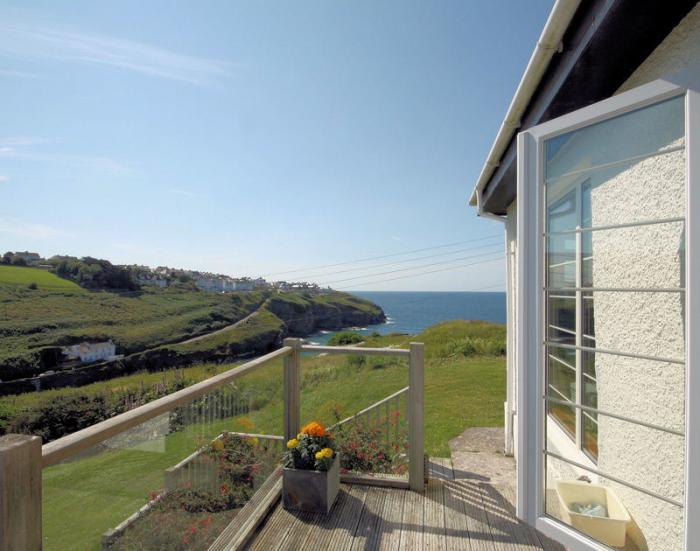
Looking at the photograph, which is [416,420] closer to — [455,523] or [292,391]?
[455,523]

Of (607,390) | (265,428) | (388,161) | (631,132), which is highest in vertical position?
(388,161)

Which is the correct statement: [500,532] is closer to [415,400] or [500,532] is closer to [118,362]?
[415,400]

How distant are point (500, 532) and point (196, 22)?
21.7 feet

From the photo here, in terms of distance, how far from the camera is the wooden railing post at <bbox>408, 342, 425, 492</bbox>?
2.77 meters

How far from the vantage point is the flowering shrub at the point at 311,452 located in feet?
8.22

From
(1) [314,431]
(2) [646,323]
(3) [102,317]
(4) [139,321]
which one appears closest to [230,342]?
(4) [139,321]

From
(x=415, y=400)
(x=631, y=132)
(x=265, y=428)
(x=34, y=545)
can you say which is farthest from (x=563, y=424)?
(x=265, y=428)

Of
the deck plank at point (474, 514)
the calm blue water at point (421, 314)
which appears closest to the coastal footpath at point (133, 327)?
the calm blue water at point (421, 314)

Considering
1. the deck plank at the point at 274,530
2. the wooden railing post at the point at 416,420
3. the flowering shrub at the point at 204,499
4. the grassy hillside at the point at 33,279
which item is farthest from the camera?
the grassy hillside at the point at 33,279

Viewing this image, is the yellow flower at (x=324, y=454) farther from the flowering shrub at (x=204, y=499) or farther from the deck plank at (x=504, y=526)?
the deck plank at (x=504, y=526)

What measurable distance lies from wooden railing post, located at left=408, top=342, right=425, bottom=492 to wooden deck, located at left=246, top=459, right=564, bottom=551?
11 centimetres

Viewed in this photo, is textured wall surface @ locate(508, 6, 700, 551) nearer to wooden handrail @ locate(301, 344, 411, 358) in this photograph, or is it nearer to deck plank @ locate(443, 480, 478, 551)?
deck plank @ locate(443, 480, 478, 551)

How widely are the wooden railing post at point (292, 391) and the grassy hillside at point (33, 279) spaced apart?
994 inches

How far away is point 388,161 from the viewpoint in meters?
9.85
